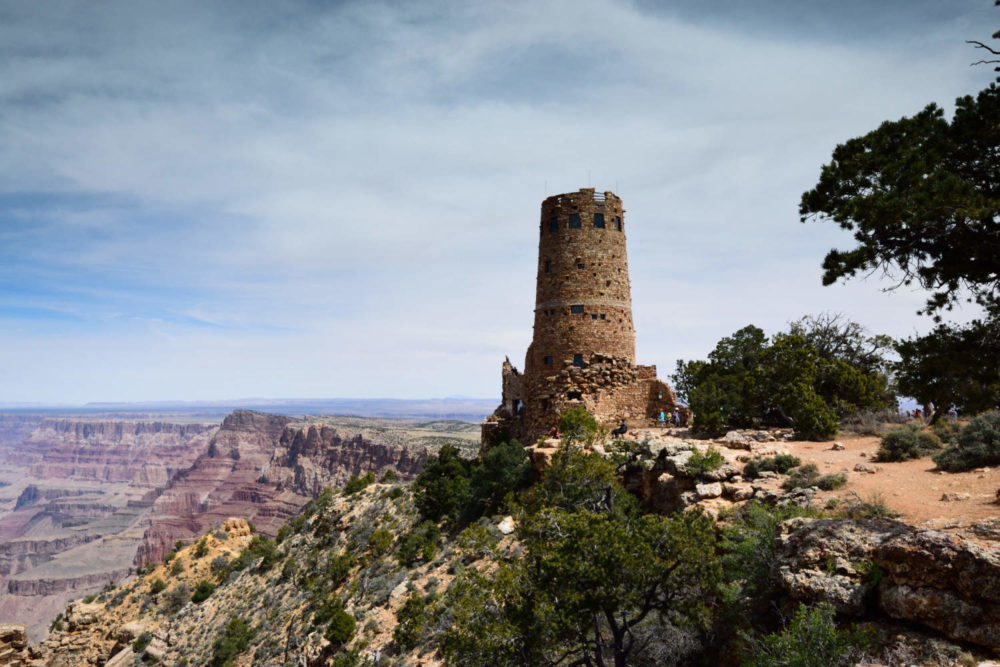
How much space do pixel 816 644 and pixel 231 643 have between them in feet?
111

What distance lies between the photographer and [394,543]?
32.8 meters

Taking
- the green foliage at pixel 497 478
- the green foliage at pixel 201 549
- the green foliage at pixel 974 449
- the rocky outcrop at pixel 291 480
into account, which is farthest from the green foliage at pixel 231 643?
the rocky outcrop at pixel 291 480

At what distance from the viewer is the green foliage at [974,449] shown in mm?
16328

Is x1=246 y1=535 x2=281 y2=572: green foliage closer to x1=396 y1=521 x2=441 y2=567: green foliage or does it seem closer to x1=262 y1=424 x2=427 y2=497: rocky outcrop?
x1=396 y1=521 x2=441 y2=567: green foliage

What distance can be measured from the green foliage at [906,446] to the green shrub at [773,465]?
9.24 feet

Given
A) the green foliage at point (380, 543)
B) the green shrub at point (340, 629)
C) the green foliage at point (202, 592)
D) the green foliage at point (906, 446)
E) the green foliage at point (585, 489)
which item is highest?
the green foliage at point (906, 446)

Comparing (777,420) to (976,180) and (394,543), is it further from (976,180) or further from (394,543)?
(394,543)

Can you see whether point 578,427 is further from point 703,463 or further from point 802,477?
point 802,477

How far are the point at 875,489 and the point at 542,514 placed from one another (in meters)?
9.79

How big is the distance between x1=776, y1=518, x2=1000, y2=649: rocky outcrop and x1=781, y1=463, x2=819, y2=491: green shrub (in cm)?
440

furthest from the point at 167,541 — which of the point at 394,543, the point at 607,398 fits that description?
the point at 607,398

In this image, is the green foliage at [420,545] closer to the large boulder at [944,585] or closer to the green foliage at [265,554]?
the green foliage at [265,554]

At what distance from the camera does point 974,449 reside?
16500 mm

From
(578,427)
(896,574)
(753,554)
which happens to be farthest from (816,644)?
(578,427)
